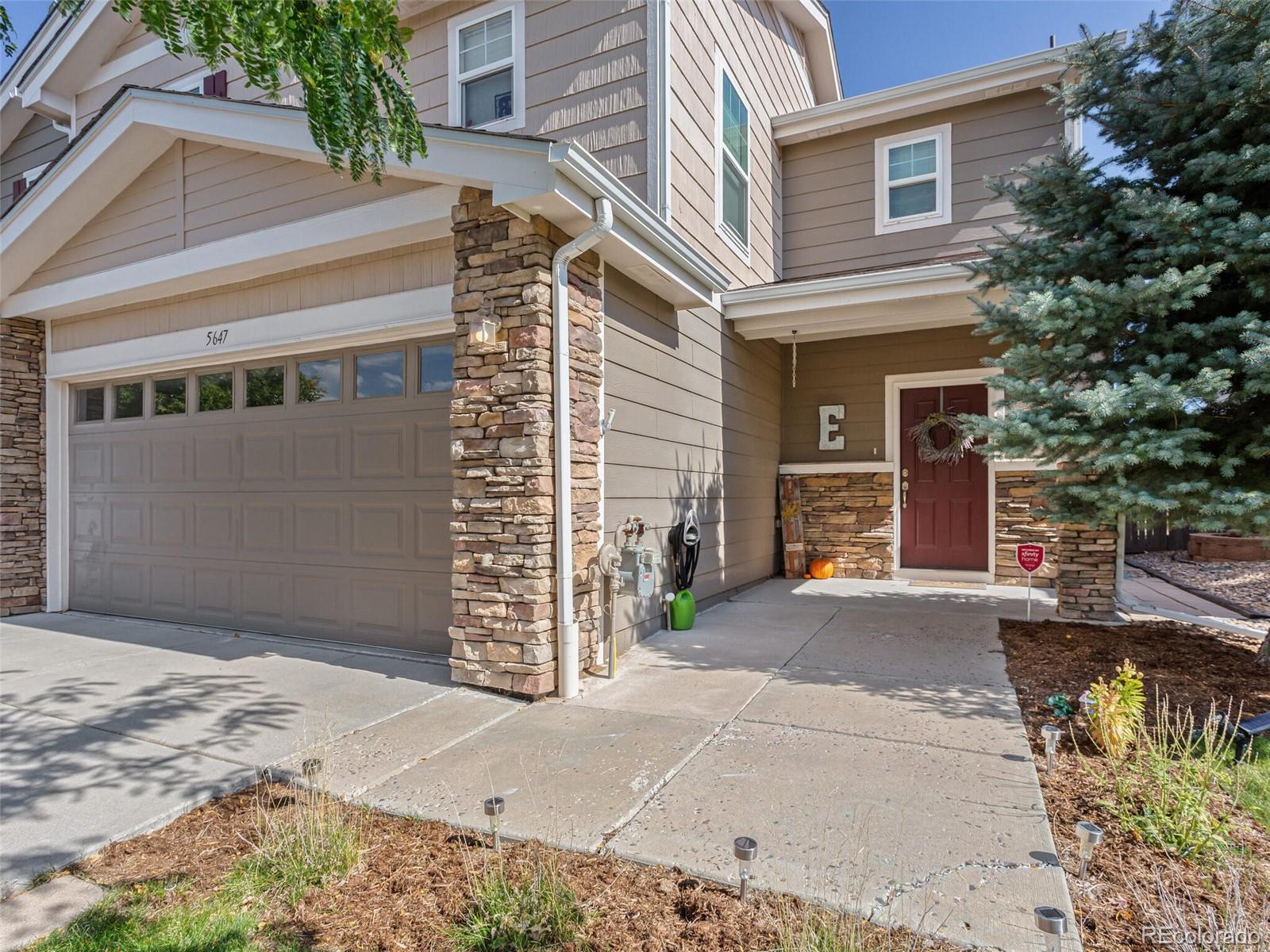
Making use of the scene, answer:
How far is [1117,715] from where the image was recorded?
2.88 meters

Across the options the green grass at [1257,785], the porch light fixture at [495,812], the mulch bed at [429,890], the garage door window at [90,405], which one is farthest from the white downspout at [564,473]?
the garage door window at [90,405]

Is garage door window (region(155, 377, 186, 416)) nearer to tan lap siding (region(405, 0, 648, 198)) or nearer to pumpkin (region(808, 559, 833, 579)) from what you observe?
tan lap siding (region(405, 0, 648, 198))

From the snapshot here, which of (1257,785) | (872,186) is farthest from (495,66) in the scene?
(1257,785)

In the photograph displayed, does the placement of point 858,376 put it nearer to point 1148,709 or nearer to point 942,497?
point 942,497

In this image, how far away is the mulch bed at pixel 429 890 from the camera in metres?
1.91

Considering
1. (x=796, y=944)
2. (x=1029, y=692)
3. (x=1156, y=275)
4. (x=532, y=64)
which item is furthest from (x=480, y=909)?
(x=532, y=64)

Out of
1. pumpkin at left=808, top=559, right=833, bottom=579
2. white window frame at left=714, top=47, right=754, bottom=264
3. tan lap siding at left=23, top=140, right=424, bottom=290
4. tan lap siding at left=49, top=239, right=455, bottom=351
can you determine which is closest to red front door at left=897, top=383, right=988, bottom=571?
pumpkin at left=808, top=559, right=833, bottom=579

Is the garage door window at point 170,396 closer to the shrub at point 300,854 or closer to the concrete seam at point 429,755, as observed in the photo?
the concrete seam at point 429,755

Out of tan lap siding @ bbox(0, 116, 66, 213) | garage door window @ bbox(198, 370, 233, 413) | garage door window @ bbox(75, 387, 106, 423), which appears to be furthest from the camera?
tan lap siding @ bbox(0, 116, 66, 213)

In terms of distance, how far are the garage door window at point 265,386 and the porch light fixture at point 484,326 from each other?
2.31 metres

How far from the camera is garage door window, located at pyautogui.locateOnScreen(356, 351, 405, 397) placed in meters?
4.90

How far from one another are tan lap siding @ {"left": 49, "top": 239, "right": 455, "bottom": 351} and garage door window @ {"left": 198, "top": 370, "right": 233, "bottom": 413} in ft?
1.42

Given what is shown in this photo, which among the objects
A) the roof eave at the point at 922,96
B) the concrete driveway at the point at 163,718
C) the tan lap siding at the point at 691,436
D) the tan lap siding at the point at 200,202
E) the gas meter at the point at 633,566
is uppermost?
the roof eave at the point at 922,96

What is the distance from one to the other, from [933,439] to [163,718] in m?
7.27
